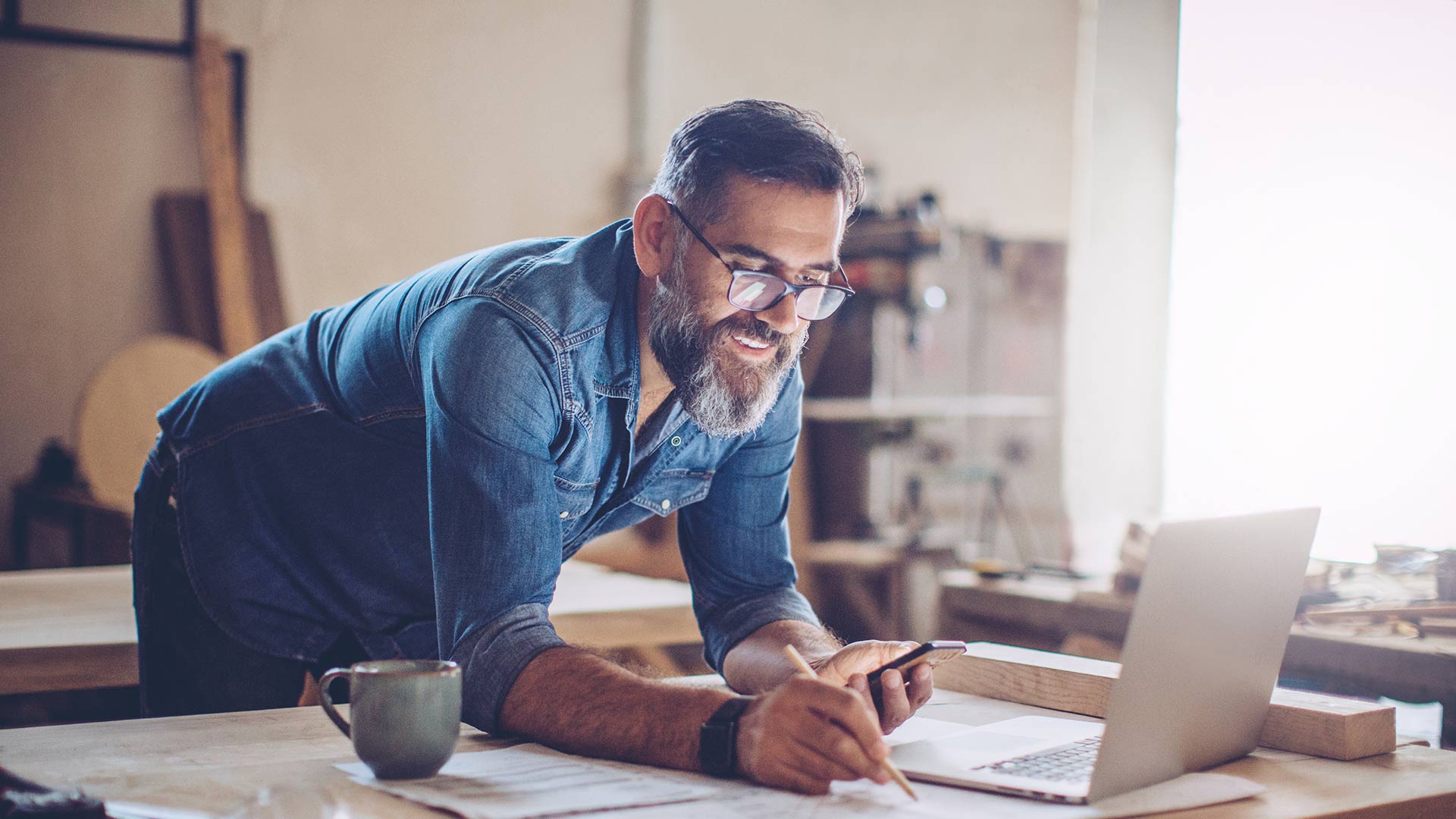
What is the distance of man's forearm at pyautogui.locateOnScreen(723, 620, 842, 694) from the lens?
1492 mm

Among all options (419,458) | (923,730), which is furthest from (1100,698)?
(419,458)

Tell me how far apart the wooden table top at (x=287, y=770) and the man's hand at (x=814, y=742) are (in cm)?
8

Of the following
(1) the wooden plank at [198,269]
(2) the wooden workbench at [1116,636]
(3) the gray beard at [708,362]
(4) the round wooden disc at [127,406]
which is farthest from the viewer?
(1) the wooden plank at [198,269]

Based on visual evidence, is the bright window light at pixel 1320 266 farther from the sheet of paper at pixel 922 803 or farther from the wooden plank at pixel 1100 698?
the sheet of paper at pixel 922 803

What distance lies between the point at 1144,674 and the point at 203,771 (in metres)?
0.81

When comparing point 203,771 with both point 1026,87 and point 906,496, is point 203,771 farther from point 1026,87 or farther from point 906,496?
point 1026,87

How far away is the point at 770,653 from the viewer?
60.5 inches

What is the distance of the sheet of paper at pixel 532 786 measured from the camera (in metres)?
0.95

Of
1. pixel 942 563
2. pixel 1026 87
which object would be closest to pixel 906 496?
pixel 942 563

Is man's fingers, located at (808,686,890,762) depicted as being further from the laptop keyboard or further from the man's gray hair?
the man's gray hair

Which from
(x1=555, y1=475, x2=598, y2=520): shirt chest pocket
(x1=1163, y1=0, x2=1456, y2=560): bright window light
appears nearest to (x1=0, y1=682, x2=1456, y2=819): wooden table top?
(x1=555, y1=475, x2=598, y2=520): shirt chest pocket

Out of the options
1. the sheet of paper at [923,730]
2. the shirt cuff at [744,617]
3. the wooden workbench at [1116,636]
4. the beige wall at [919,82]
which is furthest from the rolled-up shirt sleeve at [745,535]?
the beige wall at [919,82]

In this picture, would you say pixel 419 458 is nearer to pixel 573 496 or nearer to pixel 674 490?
pixel 573 496

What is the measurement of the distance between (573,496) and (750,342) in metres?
0.31
